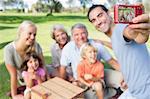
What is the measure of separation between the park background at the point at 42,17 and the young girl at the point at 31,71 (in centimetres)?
7

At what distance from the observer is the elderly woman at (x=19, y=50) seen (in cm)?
232

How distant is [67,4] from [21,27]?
1.15 ft

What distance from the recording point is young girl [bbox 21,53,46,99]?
2.35 metres

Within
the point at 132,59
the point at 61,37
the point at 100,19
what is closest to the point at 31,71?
the point at 61,37

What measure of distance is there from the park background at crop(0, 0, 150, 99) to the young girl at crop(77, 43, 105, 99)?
10cm

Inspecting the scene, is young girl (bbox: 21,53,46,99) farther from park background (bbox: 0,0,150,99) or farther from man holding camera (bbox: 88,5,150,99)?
man holding camera (bbox: 88,5,150,99)

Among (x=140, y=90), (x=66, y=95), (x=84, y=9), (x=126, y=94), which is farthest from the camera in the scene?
(x=84, y=9)

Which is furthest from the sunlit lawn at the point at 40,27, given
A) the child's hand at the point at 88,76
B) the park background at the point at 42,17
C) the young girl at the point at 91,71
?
the child's hand at the point at 88,76

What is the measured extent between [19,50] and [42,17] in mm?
299

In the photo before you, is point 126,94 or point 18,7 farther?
point 18,7

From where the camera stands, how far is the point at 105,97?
2.41 metres

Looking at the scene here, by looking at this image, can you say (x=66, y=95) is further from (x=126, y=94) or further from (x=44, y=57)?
(x=126, y=94)

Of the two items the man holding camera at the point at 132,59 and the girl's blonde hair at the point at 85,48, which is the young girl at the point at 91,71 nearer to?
the girl's blonde hair at the point at 85,48

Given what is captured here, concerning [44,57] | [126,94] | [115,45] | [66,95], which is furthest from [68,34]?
[115,45]
